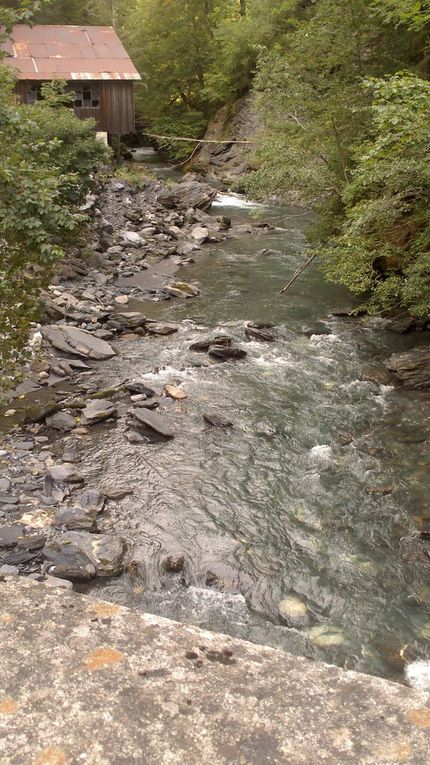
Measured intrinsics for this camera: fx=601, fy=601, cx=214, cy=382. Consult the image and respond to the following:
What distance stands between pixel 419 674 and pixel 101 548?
12.1 feet

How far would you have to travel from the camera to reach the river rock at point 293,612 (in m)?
6.34

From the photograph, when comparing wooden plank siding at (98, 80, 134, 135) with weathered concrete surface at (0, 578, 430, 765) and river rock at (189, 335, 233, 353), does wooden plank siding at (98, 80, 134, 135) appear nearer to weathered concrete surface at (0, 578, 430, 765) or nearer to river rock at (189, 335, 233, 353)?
river rock at (189, 335, 233, 353)

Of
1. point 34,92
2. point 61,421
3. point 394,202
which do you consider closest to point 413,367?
point 394,202

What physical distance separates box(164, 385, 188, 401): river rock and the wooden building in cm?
2240

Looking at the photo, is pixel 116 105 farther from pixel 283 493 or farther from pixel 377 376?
pixel 283 493

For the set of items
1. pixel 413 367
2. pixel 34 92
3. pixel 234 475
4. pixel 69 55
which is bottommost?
pixel 234 475

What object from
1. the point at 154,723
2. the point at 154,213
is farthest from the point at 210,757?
the point at 154,213

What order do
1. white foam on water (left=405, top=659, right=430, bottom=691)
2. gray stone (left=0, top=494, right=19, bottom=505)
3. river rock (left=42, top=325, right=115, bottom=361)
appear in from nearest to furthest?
white foam on water (left=405, top=659, right=430, bottom=691) → gray stone (left=0, top=494, right=19, bottom=505) → river rock (left=42, top=325, right=115, bottom=361)

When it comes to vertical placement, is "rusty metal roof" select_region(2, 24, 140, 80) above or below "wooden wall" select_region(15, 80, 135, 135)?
above

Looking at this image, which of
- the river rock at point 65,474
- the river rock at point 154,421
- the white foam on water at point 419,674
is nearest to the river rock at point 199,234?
the river rock at point 154,421

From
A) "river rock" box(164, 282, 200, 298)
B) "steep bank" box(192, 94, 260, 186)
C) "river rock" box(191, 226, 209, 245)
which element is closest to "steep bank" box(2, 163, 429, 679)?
"river rock" box(164, 282, 200, 298)

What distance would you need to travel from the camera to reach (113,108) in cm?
3039

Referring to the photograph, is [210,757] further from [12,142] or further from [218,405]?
[218,405]

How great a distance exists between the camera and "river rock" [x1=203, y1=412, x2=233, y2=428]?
10328 mm
